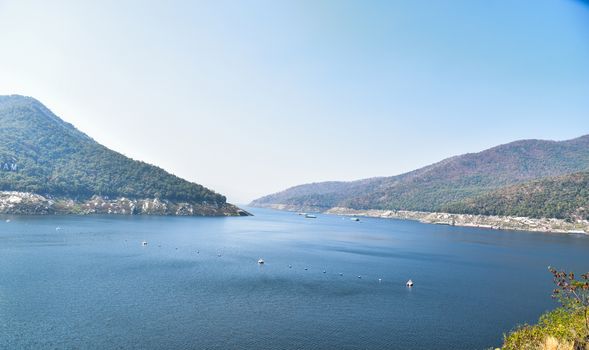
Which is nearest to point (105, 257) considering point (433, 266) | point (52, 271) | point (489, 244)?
point (52, 271)

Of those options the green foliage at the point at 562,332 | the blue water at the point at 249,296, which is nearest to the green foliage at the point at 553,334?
the green foliage at the point at 562,332

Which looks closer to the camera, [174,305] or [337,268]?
[174,305]

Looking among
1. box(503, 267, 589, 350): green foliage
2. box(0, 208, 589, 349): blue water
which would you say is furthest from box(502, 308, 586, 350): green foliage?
box(0, 208, 589, 349): blue water

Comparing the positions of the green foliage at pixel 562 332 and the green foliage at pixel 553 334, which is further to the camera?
the green foliage at pixel 553 334

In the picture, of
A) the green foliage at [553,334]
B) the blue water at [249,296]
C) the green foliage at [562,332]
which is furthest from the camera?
the blue water at [249,296]

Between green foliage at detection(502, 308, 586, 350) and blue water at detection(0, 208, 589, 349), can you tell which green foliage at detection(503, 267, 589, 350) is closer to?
green foliage at detection(502, 308, 586, 350)

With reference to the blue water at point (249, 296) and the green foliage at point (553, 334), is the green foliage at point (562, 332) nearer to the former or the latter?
the green foliage at point (553, 334)

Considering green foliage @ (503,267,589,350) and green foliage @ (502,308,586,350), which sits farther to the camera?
green foliage @ (502,308,586,350)

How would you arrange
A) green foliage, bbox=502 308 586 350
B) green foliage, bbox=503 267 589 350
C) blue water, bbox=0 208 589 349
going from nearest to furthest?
green foliage, bbox=503 267 589 350 → green foliage, bbox=502 308 586 350 → blue water, bbox=0 208 589 349

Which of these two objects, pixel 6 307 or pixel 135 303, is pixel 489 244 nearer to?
pixel 135 303
